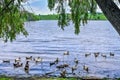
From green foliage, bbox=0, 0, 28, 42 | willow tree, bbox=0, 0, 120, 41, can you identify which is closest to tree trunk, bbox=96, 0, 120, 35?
willow tree, bbox=0, 0, 120, 41

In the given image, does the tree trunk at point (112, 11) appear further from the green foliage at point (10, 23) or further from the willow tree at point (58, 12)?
the green foliage at point (10, 23)

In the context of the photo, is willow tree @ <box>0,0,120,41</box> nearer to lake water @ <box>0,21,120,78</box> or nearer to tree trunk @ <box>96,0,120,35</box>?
lake water @ <box>0,21,120,78</box>

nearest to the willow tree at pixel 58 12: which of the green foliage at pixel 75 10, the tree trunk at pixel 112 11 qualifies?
the green foliage at pixel 75 10

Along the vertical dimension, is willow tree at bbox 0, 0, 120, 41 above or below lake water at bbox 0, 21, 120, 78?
above

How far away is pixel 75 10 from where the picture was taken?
1177 centimetres

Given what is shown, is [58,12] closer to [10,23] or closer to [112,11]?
[10,23]

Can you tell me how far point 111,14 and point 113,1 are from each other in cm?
56

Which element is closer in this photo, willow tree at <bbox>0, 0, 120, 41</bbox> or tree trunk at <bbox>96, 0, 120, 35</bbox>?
tree trunk at <bbox>96, 0, 120, 35</bbox>

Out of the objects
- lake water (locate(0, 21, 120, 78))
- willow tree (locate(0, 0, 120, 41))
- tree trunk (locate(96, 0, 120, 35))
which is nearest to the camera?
tree trunk (locate(96, 0, 120, 35))

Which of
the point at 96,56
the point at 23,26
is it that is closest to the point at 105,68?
the point at 96,56

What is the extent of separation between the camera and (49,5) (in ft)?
36.3

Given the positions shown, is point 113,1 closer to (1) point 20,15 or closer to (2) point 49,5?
(2) point 49,5

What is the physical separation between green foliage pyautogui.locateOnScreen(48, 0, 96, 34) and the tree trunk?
8.92 feet

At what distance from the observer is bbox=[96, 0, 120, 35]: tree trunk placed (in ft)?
26.6
